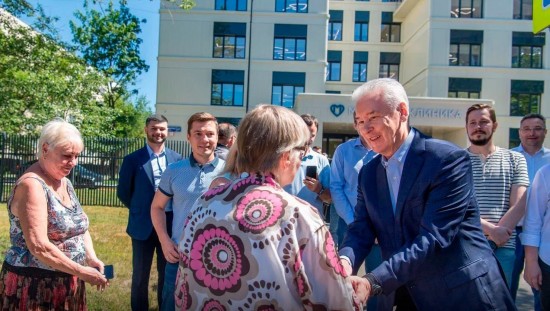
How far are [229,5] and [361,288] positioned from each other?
116 feet

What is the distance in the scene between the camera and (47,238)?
3139mm

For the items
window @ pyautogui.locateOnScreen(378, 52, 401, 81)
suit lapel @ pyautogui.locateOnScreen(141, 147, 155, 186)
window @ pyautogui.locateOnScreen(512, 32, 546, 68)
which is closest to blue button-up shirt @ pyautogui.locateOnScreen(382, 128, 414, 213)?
suit lapel @ pyautogui.locateOnScreen(141, 147, 155, 186)

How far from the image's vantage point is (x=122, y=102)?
47.0 meters

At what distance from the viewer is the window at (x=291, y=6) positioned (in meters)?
35.2

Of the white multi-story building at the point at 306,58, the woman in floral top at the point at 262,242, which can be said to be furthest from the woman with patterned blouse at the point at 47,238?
the white multi-story building at the point at 306,58

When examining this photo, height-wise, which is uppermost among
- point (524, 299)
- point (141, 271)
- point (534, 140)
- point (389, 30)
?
point (389, 30)

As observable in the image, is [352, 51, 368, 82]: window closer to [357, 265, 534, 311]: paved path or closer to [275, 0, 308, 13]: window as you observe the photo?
[275, 0, 308, 13]: window

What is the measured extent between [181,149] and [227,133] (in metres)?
15.8

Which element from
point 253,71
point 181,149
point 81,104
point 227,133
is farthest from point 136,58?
point 227,133

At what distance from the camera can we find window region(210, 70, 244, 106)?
3553 centimetres

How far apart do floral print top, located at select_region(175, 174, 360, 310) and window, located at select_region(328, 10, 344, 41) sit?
42.8 metres

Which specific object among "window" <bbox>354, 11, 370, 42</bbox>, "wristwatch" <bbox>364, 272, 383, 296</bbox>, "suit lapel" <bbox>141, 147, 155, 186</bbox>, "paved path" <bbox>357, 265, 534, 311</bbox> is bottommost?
"paved path" <bbox>357, 265, 534, 311</bbox>

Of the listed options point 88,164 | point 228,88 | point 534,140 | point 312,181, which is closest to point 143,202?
point 312,181

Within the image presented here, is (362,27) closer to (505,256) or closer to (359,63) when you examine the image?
(359,63)
